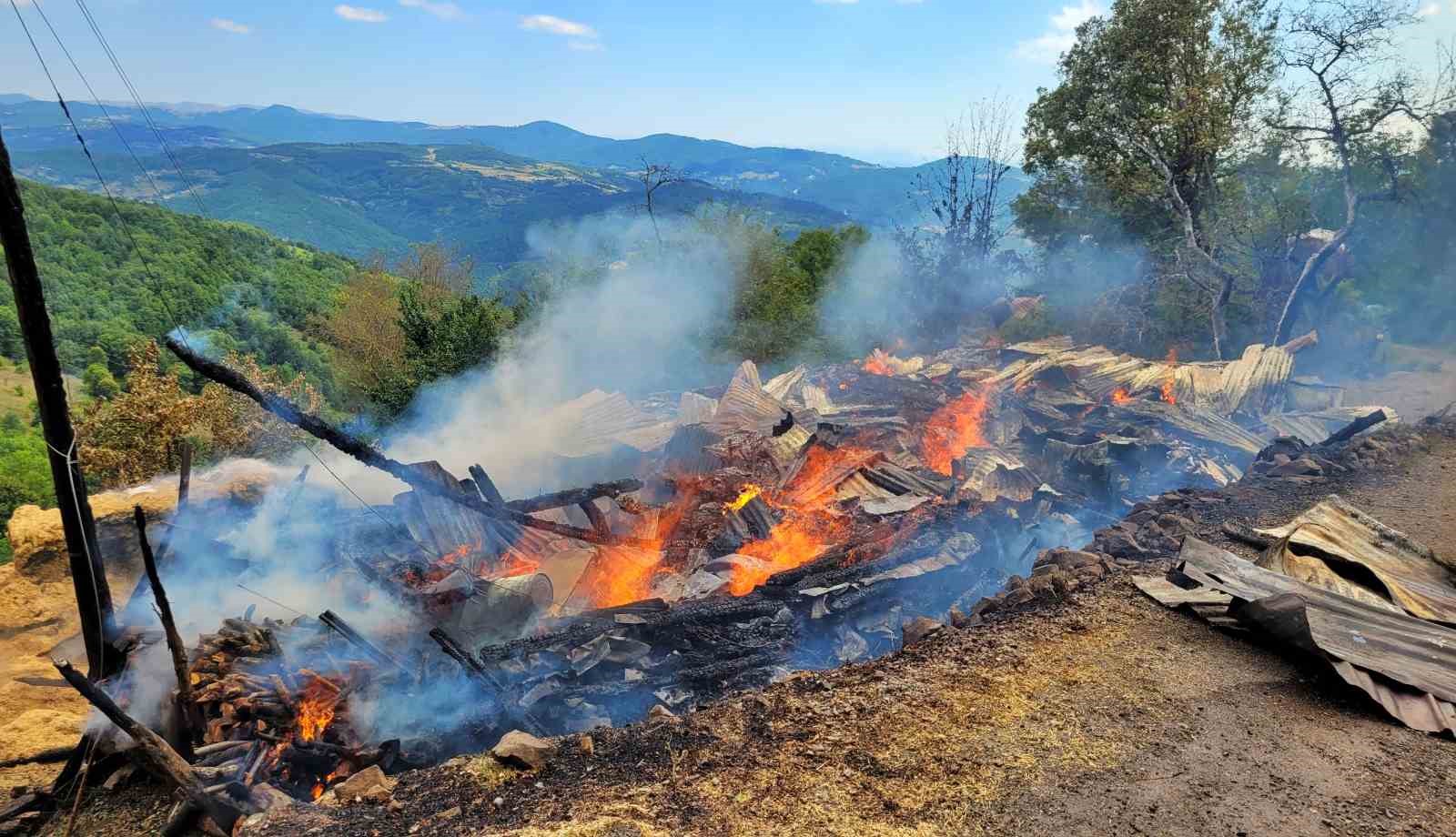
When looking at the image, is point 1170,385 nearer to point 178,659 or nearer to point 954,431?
point 954,431

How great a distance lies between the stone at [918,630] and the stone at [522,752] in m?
3.58

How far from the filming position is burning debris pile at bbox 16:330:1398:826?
20.7 ft

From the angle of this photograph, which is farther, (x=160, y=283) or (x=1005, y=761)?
(x=160, y=283)

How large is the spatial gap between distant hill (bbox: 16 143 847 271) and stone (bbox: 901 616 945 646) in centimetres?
6692

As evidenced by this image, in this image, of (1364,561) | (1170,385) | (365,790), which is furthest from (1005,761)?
(1170,385)

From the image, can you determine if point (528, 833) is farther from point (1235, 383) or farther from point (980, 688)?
point (1235, 383)

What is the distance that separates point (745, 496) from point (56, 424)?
7.73 meters

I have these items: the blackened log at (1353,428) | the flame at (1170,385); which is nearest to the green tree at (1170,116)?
the flame at (1170,385)

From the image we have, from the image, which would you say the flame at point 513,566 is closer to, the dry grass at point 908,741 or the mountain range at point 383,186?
the dry grass at point 908,741

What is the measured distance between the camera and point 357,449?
692cm

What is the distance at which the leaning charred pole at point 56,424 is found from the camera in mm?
4695

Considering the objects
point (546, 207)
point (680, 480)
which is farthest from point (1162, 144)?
point (546, 207)

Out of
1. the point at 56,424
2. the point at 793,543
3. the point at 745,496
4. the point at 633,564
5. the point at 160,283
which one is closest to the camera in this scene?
the point at 56,424

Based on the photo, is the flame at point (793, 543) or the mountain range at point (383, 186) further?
the mountain range at point (383, 186)
